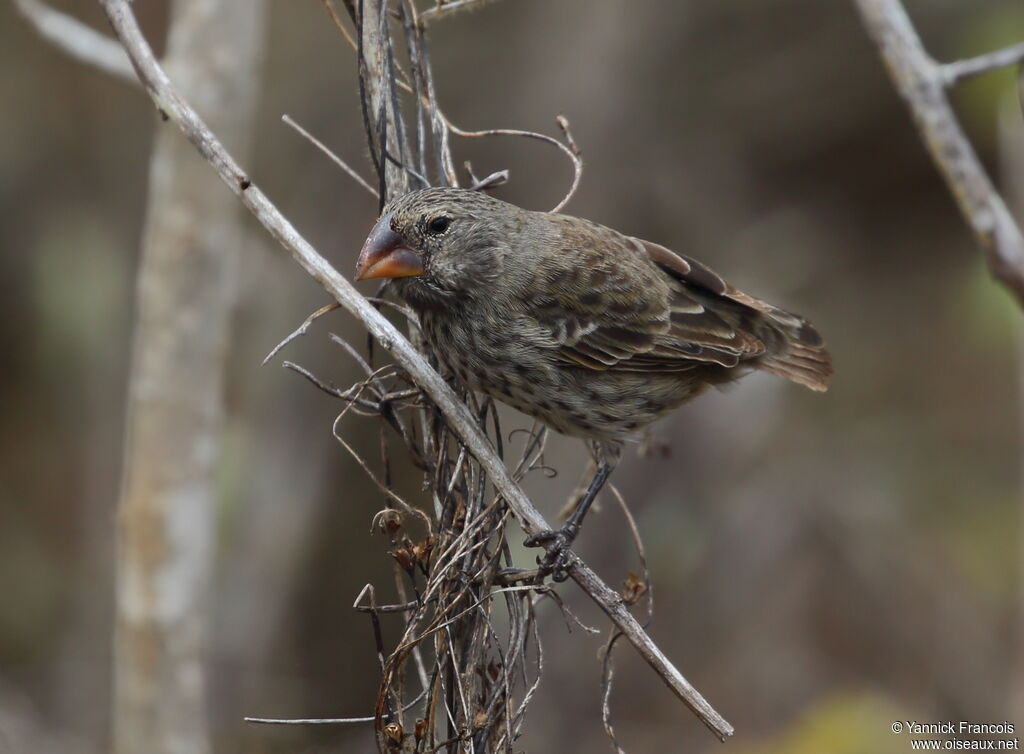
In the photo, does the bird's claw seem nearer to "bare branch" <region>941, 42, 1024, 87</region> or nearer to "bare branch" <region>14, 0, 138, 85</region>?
"bare branch" <region>941, 42, 1024, 87</region>

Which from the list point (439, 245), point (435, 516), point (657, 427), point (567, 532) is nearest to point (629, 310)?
point (439, 245)

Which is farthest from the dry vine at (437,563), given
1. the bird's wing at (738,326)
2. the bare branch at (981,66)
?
the bare branch at (981,66)

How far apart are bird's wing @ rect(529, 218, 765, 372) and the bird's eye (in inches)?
14.8

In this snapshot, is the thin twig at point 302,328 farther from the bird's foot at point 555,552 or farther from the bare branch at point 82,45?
the bare branch at point 82,45

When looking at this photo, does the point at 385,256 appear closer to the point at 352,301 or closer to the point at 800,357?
the point at 352,301

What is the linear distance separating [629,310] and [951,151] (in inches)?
66.5

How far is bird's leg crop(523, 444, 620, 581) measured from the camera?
2875 mm

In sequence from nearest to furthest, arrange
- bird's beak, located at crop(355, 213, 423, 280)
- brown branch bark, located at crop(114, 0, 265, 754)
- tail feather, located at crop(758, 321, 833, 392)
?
bird's beak, located at crop(355, 213, 423, 280) < tail feather, located at crop(758, 321, 833, 392) < brown branch bark, located at crop(114, 0, 265, 754)

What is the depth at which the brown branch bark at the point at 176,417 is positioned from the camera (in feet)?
16.1

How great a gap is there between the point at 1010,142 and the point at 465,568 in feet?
8.11

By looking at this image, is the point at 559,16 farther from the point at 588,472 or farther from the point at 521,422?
the point at 588,472

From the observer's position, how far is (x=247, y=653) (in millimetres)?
7125

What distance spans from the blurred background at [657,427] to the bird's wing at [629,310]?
2.93 meters

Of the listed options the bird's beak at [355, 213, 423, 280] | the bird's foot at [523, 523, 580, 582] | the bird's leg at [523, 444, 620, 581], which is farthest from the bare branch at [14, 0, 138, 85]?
the bird's foot at [523, 523, 580, 582]
